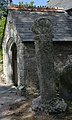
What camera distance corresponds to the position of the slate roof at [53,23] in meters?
13.2

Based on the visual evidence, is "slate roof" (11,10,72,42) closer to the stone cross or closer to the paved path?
the paved path

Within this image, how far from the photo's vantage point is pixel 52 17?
15.0m

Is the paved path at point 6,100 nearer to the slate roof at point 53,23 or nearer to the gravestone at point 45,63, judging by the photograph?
the gravestone at point 45,63

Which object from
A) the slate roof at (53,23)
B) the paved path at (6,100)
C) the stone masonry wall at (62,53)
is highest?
the slate roof at (53,23)

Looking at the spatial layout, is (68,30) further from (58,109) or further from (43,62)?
(58,109)

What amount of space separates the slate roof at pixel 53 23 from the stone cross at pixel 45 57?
12.3 feet

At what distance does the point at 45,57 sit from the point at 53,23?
587 cm

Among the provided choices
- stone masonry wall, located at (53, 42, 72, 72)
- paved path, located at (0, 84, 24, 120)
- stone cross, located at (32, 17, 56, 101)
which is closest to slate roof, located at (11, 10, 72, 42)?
stone masonry wall, located at (53, 42, 72, 72)

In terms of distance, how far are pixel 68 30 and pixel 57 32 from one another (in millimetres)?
688

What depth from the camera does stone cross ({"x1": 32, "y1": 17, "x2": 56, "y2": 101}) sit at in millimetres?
8930

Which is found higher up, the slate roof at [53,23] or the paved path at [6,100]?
the slate roof at [53,23]

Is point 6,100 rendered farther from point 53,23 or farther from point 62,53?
point 53,23

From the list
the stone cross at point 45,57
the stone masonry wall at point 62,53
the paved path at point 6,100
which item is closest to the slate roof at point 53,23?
the stone masonry wall at point 62,53

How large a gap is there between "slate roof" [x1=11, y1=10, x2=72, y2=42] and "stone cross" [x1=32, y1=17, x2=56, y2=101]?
12.3 feet
